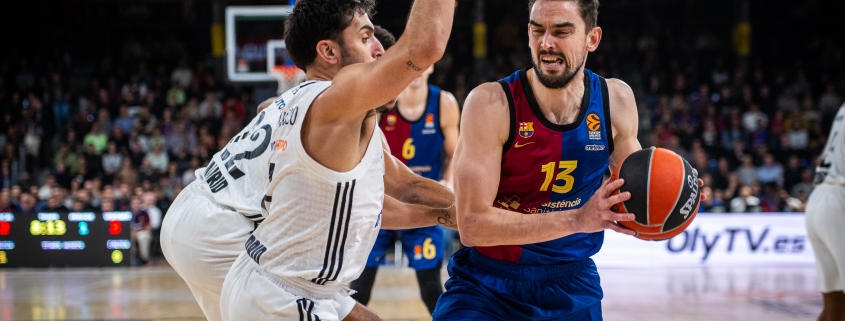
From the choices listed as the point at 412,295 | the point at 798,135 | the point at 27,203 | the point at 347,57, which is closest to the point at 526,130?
the point at 347,57

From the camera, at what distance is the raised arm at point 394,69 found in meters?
2.41

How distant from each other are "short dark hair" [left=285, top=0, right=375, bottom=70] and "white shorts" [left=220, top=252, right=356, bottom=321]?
0.80 meters

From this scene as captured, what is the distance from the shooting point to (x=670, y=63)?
19.3 metres

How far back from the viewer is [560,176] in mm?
A: 3172

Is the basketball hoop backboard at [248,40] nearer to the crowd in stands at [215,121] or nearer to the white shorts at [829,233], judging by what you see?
the crowd in stands at [215,121]

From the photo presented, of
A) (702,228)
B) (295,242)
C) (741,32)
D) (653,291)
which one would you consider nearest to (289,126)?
(295,242)

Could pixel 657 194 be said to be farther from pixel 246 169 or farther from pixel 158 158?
pixel 158 158

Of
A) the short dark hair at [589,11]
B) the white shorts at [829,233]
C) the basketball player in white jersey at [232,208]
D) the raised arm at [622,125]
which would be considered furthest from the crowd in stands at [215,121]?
the short dark hair at [589,11]

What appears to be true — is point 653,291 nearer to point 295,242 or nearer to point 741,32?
point 295,242

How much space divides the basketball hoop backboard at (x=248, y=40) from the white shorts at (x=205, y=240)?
7.50 metres

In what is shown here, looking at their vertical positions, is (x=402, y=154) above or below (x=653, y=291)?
above

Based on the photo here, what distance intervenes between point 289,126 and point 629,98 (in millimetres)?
1550

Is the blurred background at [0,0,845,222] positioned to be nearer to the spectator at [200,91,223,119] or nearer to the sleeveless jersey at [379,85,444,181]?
the spectator at [200,91,223,119]

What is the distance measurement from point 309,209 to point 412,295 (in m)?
6.19
